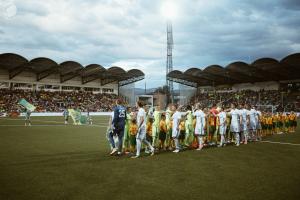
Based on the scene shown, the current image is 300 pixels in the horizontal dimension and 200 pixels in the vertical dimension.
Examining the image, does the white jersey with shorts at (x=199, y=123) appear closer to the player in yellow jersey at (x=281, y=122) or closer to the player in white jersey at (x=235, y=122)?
the player in white jersey at (x=235, y=122)

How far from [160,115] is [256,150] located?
4.41 m

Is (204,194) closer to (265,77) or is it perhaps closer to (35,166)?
(35,166)

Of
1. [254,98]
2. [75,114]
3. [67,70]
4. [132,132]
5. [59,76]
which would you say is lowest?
[132,132]

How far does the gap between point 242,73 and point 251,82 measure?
25.7ft

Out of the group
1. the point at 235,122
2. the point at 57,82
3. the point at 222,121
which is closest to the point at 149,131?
the point at 222,121

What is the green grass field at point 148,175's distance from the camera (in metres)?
6.13

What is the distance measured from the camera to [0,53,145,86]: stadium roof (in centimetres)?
4950

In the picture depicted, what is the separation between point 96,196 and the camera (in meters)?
5.91

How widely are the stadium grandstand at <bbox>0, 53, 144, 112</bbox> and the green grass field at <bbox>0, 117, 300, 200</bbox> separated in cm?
4121

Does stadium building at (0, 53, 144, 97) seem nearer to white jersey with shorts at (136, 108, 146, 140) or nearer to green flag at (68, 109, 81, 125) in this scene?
green flag at (68, 109, 81, 125)

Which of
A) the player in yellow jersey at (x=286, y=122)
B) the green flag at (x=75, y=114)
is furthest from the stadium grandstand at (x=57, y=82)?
the player in yellow jersey at (x=286, y=122)

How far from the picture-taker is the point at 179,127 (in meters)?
12.2

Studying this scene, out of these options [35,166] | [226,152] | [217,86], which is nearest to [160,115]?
[226,152]

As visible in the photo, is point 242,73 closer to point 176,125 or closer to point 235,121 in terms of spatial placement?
point 235,121
